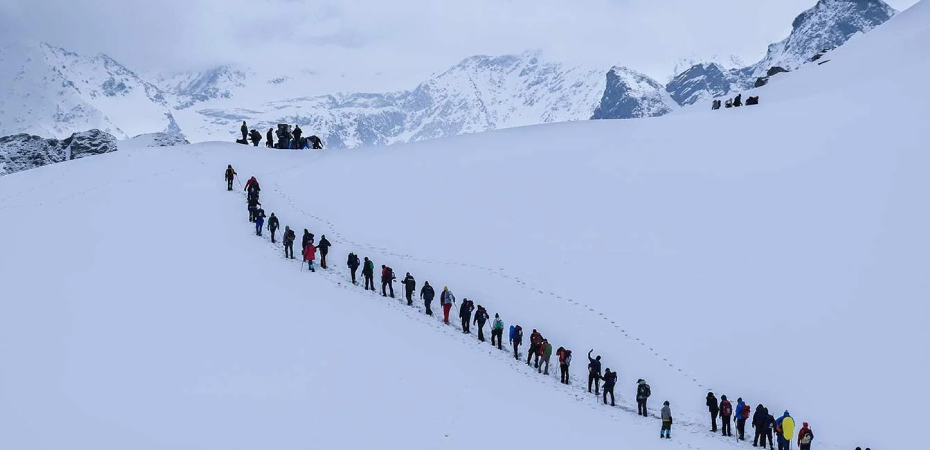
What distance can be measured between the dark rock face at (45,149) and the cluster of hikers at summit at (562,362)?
98.7 m

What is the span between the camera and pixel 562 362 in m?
26.0

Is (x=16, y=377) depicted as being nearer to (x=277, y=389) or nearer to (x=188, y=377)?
(x=188, y=377)

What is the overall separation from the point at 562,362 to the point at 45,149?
136m

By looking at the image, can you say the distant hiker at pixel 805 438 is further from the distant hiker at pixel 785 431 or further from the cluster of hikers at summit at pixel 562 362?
the distant hiker at pixel 785 431

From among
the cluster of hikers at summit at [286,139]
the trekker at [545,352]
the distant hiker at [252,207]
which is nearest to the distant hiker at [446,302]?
the trekker at [545,352]

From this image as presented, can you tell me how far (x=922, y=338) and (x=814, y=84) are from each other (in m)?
39.7

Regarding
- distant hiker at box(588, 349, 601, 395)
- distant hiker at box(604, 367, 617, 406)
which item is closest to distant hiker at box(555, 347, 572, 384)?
distant hiker at box(588, 349, 601, 395)

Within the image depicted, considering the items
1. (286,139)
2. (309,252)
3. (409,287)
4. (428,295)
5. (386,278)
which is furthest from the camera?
(286,139)

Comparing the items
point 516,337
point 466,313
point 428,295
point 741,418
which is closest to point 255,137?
point 428,295

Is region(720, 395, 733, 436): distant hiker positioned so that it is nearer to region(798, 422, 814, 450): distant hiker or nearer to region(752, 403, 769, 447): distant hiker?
region(752, 403, 769, 447): distant hiker

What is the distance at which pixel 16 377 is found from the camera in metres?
20.7

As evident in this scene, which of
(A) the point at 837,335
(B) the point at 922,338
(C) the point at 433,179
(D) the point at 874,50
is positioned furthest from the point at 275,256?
(D) the point at 874,50

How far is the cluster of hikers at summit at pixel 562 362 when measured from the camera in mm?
22812

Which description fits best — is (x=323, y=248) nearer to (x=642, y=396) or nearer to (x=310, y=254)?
(x=310, y=254)
